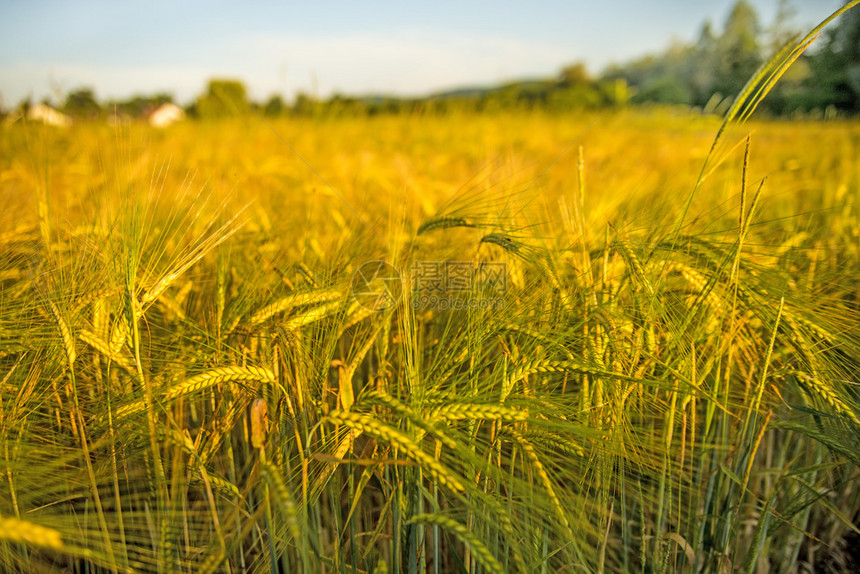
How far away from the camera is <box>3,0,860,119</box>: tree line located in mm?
1971

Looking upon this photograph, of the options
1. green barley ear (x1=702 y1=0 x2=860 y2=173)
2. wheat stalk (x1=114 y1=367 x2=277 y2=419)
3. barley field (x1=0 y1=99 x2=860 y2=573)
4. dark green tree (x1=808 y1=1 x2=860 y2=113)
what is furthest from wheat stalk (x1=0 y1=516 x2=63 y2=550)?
dark green tree (x1=808 y1=1 x2=860 y2=113)

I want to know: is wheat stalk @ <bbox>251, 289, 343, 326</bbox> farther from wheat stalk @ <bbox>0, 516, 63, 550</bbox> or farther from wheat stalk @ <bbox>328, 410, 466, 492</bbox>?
wheat stalk @ <bbox>0, 516, 63, 550</bbox>

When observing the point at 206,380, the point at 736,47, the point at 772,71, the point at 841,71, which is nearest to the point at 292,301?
the point at 206,380

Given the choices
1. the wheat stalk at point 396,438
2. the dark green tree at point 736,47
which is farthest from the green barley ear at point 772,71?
the dark green tree at point 736,47

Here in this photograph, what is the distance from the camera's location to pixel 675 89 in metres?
3.01

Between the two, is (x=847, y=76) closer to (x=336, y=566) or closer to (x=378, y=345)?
(x=378, y=345)

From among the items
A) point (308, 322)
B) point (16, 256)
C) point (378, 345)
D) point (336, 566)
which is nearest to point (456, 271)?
point (378, 345)

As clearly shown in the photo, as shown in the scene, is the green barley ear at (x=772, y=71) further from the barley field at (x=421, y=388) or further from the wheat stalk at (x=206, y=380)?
the wheat stalk at (x=206, y=380)

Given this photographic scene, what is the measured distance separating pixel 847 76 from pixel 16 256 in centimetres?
313

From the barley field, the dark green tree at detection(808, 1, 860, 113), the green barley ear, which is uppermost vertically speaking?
the dark green tree at detection(808, 1, 860, 113)

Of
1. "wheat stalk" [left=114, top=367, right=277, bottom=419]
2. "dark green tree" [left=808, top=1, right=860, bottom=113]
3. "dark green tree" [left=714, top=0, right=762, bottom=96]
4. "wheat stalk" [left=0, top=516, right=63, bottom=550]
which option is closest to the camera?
"wheat stalk" [left=0, top=516, right=63, bottom=550]

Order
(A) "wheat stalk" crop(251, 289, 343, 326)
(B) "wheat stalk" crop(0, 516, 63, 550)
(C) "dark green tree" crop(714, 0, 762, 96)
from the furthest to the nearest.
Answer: (C) "dark green tree" crop(714, 0, 762, 96) → (A) "wheat stalk" crop(251, 289, 343, 326) → (B) "wheat stalk" crop(0, 516, 63, 550)

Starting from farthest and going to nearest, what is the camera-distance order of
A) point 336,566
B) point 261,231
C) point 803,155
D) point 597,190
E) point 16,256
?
point 803,155 → point 597,190 → point 261,231 → point 16,256 → point 336,566

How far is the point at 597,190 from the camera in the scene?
2.68 m
